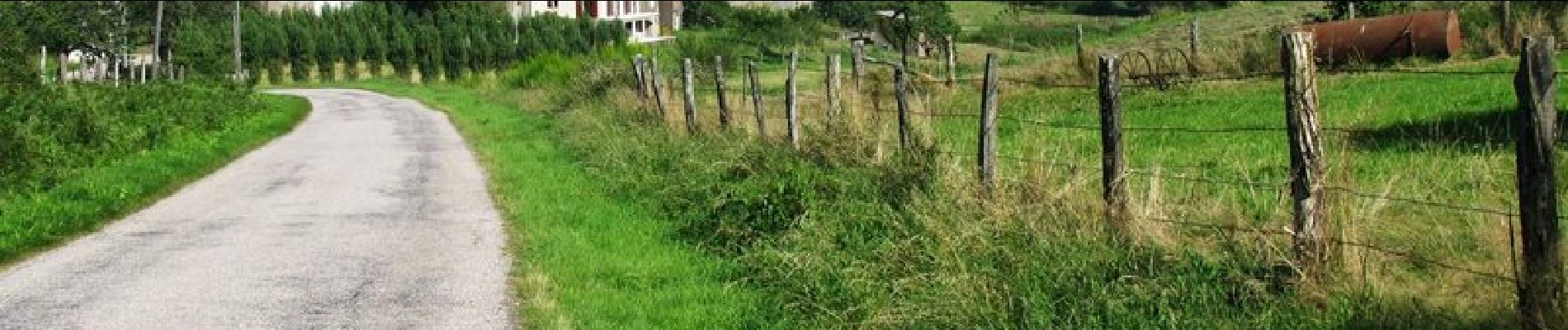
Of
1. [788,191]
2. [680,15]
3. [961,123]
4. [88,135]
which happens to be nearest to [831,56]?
[788,191]

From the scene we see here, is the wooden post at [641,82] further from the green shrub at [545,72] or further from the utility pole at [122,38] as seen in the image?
the utility pole at [122,38]

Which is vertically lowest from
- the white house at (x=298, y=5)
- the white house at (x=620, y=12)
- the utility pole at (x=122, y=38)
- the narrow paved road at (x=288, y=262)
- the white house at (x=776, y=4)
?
the narrow paved road at (x=288, y=262)

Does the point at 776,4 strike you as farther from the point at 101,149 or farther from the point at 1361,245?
the point at 1361,245

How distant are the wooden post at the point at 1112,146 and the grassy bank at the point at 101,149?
842cm

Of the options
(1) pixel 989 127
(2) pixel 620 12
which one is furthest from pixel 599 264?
(2) pixel 620 12

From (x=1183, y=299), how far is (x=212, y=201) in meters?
12.4

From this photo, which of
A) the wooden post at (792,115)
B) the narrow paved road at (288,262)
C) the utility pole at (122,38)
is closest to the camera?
the narrow paved road at (288,262)

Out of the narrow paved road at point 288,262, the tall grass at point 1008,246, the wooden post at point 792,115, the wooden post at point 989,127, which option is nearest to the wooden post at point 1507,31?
the tall grass at point 1008,246

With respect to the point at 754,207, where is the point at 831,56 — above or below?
above

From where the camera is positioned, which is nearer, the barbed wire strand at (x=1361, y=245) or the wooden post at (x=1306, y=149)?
the barbed wire strand at (x=1361, y=245)

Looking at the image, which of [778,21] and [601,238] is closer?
[601,238]

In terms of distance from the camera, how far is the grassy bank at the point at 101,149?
1397 centimetres

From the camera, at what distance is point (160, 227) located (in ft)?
45.2

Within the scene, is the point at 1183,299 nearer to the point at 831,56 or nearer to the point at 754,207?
the point at 754,207
